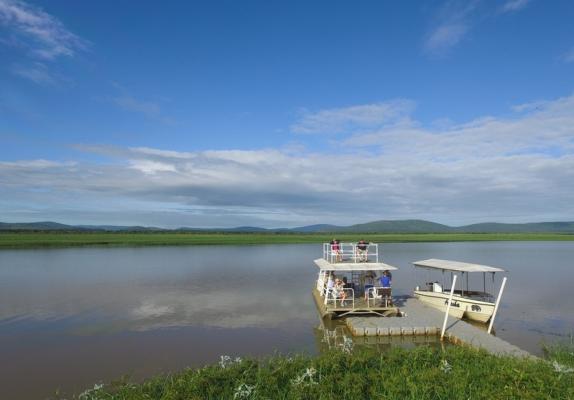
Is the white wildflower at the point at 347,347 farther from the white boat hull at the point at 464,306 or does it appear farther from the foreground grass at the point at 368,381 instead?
the white boat hull at the point at 464,306

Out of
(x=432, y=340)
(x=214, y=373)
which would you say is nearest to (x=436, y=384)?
(x=214, y=373)

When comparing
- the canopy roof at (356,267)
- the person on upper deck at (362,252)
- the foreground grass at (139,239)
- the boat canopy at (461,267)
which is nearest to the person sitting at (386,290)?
the canopy roof at (356,267)

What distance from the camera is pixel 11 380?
13.3 meters

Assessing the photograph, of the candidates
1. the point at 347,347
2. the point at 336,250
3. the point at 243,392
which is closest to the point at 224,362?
the point at 243,392

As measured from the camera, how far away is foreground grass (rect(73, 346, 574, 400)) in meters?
8.87

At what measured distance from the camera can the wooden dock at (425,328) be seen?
15516 millimetres

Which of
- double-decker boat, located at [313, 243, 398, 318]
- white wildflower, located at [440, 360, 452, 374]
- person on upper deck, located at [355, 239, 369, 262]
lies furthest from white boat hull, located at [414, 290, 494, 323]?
white wildflower, located at [440, 360, 452, 374]

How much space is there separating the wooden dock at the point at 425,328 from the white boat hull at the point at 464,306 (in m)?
0.94

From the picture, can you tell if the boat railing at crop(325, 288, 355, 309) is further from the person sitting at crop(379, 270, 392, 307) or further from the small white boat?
the small white boat

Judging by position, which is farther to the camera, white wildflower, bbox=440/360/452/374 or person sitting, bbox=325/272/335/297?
person sitting, bbox=325/272/335/297

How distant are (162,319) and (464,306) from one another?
1566 centimetres

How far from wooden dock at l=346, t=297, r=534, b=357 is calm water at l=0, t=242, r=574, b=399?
1661 millimetres

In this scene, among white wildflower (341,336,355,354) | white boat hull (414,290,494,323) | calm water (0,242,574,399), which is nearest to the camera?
white wildflower (341,336,355,354)

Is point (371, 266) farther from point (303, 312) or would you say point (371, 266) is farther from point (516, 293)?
point (516, 293)
